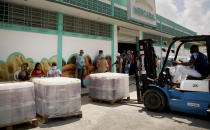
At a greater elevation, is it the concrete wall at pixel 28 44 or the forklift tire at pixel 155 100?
the concrete wall at pixel 28 44

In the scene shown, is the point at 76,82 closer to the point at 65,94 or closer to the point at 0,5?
the point at 65,94

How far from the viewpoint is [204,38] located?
4863 millimetres

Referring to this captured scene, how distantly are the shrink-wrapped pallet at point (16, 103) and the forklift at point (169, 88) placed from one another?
3570 mm

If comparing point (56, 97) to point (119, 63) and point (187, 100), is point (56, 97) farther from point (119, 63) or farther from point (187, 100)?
point (119, 63)

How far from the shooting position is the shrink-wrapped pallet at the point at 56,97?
4.58 meters

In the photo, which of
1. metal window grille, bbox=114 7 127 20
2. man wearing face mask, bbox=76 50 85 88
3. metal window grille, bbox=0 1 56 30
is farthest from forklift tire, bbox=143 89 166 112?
metal window grille, bbox=114 7 127 20

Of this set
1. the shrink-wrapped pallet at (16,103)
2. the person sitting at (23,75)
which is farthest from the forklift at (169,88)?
the person sitting at (23,75)

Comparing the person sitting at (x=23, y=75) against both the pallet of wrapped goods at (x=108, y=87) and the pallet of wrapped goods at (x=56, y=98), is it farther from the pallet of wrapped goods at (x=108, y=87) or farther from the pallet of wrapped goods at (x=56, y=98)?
the pallet of wrapped goods at (x=108, y=87)

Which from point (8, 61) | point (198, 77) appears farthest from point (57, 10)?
point (198, 77)

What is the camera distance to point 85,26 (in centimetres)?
1048

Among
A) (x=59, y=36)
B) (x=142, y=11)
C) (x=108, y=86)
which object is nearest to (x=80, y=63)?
(x=59, y=36)

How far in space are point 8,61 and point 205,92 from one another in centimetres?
714

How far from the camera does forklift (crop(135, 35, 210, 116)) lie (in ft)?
15.6

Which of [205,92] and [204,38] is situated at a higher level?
[204,38]
